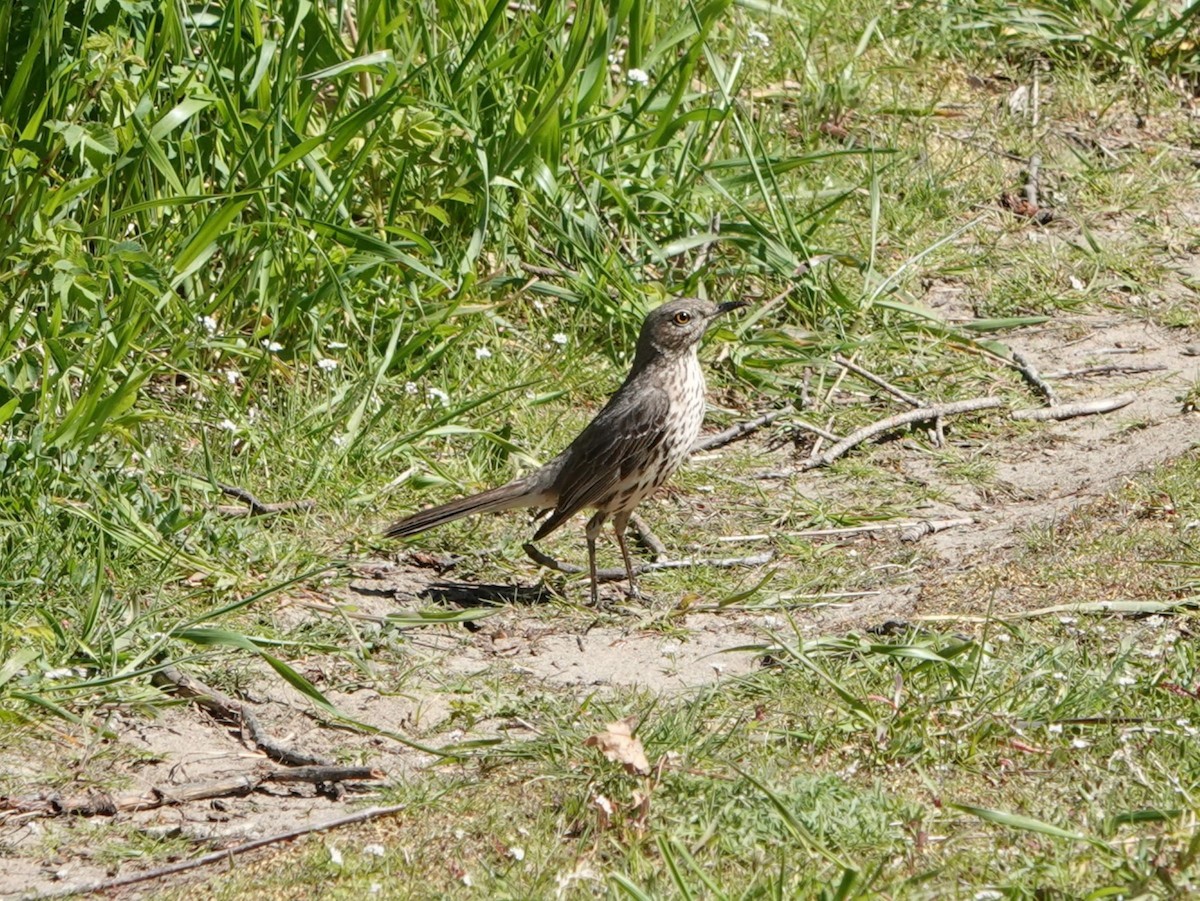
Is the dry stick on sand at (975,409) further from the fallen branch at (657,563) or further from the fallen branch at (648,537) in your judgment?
the fallen branch at (657,563)

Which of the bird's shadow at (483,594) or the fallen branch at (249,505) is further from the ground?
the fallen branch at (249,505)

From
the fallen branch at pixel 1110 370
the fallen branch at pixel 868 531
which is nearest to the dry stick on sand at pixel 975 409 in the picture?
the fallen branch at pixel 1110 370

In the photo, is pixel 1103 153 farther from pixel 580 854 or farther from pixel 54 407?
pixel 580 854

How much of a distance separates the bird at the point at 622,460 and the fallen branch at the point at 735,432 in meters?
0.84

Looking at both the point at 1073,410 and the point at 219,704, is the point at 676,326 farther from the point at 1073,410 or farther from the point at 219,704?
the point at 219,704

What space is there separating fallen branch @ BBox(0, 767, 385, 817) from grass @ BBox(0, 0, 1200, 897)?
0.30 meters

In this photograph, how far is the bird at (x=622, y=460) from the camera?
670 centimetres

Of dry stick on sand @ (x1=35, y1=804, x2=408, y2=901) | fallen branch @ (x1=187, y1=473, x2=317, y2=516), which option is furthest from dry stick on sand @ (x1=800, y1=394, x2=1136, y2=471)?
dry stick on sand @ (x1=35, y1=804, x2=408, y2=901)

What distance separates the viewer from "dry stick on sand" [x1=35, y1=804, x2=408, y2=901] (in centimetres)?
443

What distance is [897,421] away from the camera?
7891 mm

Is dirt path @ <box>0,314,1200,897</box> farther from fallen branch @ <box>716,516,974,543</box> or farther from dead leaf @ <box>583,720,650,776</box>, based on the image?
dead leaf @ <box>583,720,650,776</box>

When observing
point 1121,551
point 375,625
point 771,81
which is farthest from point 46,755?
point 771,81

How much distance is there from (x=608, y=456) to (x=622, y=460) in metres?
0.06

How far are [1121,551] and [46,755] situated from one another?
3.69 meters
